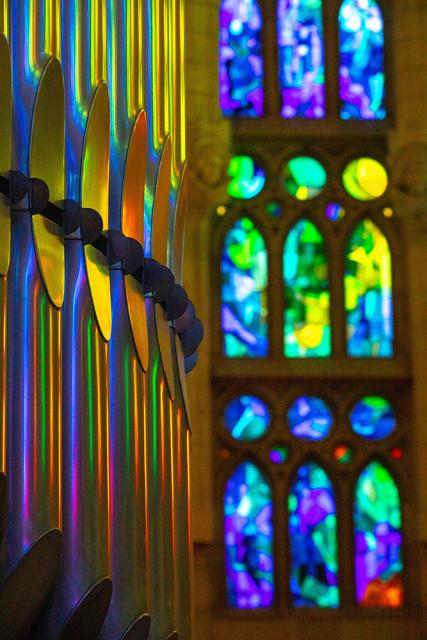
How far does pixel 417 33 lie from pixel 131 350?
7286mm

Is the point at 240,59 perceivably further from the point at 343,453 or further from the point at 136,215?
the point at 136,215

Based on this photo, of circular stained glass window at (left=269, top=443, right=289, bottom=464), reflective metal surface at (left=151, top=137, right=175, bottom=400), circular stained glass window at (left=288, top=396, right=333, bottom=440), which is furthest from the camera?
circular stained glass window at (left=288, top=396, right=333, bottom=440)

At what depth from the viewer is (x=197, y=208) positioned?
9805mm

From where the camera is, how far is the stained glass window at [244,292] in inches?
398

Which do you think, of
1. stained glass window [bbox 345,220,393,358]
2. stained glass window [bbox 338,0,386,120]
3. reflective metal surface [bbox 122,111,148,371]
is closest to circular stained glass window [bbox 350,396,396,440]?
stained glass window [bbox 345,220,393,358]

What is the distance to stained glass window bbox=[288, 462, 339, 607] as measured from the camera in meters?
9.80

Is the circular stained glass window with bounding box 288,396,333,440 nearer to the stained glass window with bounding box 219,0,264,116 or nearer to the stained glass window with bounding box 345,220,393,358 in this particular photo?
the stained glass window with bounding box 345,220,393,358

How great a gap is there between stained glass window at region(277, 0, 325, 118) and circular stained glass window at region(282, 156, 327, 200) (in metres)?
0.33

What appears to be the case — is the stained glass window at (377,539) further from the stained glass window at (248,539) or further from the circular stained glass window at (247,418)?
the circular stained glass window at (247,418)

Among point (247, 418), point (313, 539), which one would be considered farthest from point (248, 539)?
point (247, 418)

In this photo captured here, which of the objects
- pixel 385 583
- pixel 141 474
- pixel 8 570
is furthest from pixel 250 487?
pixel 8 570

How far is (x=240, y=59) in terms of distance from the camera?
414 inches

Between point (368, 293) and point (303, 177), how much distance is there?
956 millimetres

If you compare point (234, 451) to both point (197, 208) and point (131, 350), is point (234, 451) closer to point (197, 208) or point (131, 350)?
point (197, 208)
